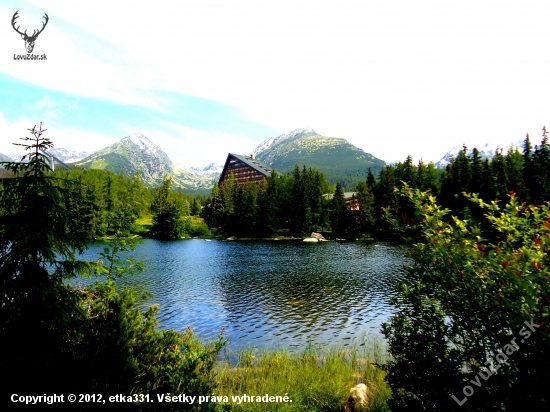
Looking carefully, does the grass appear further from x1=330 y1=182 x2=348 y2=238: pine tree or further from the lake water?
x1=330 y1=182 x2=348 y2=238: pine tree

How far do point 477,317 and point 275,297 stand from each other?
935 inches

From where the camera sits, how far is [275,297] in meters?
28.3

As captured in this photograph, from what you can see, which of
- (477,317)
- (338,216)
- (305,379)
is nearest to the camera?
(477,317)

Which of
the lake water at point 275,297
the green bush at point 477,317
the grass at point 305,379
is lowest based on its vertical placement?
the lake water at point 275,297

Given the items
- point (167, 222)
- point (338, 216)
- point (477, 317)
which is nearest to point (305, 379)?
point (477, 317)

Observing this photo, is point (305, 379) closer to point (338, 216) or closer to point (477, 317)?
point (477, 317)

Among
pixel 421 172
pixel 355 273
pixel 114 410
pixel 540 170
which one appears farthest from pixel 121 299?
pixel 421 172

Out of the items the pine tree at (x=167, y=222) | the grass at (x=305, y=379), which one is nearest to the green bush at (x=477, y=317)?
the grass at (x=305, y=379)

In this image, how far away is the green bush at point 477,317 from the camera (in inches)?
185

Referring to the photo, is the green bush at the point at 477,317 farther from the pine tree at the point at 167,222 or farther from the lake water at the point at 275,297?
the pine tree at the point at 167,222

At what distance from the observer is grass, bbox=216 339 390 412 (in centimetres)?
927

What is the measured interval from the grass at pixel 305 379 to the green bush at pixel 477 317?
5.18 ft

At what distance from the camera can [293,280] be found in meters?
35.5

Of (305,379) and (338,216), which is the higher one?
(338,216)
